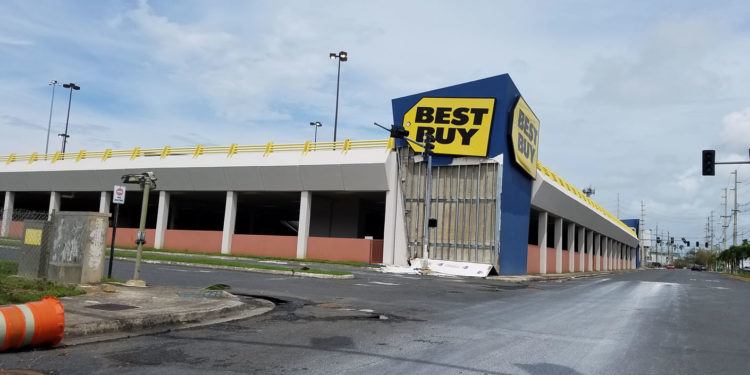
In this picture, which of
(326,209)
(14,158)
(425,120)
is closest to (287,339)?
(425,120)

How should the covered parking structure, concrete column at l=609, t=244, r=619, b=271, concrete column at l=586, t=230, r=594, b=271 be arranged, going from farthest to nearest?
concrete column at l=609, t=244, r=619, b=271, concrete column at l=586, t=230, r=594, b=271, the covered parking structure

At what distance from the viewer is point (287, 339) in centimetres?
846

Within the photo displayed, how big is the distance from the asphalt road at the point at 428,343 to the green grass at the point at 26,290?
326 centimetres

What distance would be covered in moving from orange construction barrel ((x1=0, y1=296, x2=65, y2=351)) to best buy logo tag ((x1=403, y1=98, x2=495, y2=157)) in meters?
25.6

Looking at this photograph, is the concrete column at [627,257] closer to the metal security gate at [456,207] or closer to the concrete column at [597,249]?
the concrete column at [597,249]

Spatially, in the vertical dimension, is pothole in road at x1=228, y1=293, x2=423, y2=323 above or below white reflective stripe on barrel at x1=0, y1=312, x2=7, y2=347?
below

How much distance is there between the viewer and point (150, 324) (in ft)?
29.9

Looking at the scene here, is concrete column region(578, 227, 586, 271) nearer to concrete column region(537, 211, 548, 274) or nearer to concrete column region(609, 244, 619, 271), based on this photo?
concrete column region(537, 211, 548, 274)

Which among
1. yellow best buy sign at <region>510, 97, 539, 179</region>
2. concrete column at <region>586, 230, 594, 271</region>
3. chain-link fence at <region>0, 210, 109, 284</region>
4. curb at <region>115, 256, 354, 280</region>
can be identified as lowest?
curb at <region>115, 256, 354, 280</region>

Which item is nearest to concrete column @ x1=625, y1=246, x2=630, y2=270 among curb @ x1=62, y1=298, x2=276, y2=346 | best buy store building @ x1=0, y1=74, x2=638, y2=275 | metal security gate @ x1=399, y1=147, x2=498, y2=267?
best buy store building @ x1=0, y1=74, x2=638, y2=275

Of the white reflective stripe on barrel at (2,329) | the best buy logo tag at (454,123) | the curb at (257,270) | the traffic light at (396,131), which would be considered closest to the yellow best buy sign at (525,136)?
the best buy logo tag at (454,123)

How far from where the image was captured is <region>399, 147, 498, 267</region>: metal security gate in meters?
31.1

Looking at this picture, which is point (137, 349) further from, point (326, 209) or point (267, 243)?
point (326, 209)

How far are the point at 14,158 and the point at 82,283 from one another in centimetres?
4656
